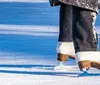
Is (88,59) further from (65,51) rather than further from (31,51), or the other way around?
(31,51)

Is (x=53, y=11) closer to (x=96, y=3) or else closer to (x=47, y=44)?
(x=47, y=44)

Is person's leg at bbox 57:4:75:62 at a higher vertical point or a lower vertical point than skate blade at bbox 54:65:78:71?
higher

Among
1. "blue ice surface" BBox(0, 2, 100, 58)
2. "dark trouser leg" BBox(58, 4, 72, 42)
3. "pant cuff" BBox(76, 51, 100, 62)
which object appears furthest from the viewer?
"blue ice surface" BBox(0, 2, 100, 58)

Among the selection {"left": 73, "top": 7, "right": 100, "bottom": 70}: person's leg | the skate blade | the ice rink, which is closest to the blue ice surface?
the ice rink

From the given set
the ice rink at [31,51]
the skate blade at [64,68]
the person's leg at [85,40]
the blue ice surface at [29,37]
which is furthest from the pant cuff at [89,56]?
the blue ice surface at [29,37]

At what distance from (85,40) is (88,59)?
0.14 m

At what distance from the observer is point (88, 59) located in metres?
3.91

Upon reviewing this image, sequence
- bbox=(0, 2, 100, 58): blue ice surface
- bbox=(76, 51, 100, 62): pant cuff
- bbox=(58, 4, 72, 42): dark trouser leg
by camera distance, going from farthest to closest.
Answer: bbox=(0, 2, 100, 58): blue ice surface
bbox=(58, 4, 72, 42): dark trouser leg
bbox=(76, 51, 100, 62): pant cuff

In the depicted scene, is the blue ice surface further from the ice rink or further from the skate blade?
the skate blade

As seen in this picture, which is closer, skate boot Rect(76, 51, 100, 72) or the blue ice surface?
skate boot Rect(76, 51, 100, 72)

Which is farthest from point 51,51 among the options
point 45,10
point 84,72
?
point 45,10

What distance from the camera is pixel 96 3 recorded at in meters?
3.98

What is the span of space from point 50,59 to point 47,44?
936mm

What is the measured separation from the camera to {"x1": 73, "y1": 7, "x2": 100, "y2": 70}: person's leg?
3.89m
